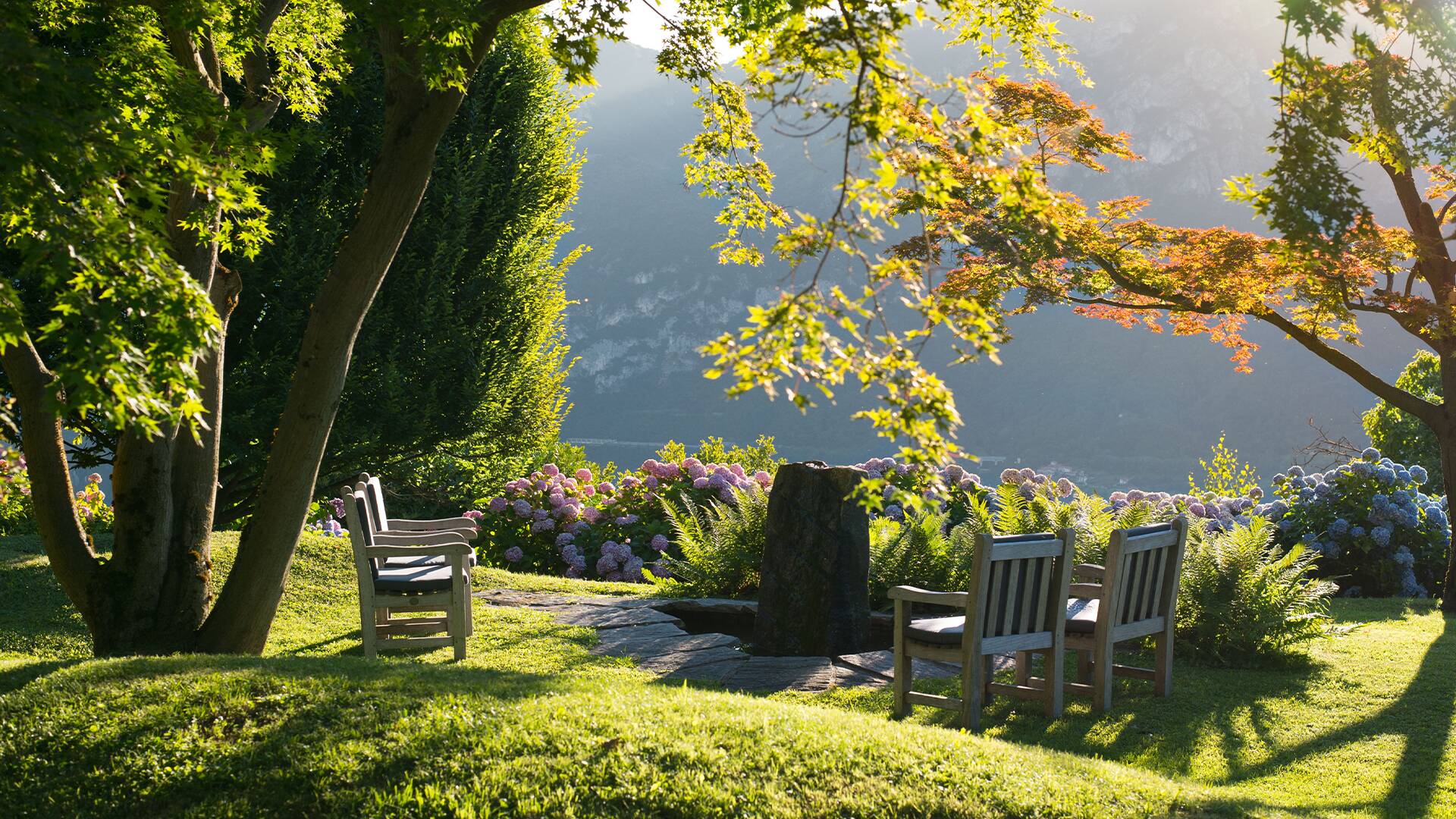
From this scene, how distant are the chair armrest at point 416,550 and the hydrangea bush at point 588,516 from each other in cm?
466

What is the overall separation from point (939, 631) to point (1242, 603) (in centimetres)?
280

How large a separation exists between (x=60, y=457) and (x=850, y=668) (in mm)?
4621

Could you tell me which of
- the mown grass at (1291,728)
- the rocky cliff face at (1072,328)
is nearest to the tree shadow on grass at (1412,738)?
the mown grass at (1291,728)

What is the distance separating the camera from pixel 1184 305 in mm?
9758

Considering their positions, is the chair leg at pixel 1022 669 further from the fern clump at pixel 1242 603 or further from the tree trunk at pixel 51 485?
the tree trunk at pixel 51 485

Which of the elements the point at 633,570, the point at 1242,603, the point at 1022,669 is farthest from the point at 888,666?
the point at 633,570

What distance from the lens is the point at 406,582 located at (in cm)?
646

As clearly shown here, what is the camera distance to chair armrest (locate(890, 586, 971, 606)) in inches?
207

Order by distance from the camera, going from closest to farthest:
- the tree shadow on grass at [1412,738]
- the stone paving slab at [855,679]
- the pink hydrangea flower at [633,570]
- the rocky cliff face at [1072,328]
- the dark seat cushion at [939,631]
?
the tree shadow on grass at [1412,738] → the dark seat cushion at [939,631] → the stone paving slab at [855,679] → the pink hydrangea flower at [633,570] → the rocky cliff face at [1072,328]

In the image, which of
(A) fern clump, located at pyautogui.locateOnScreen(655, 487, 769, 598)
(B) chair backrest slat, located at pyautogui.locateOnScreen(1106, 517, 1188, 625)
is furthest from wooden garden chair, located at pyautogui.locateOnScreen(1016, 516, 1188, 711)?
(A) fern clump, located at pyautogui.locateOnScreen(655, 487, 769, 598)

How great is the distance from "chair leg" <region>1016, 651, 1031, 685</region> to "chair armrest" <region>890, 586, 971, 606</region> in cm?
100

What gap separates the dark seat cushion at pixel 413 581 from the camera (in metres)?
6.46

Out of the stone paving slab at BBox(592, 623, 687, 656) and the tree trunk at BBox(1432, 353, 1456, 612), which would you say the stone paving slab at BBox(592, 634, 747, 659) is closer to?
the stone paving slab at BBox(592, 623, 687, 656)

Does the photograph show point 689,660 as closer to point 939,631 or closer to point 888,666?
point 888,666
